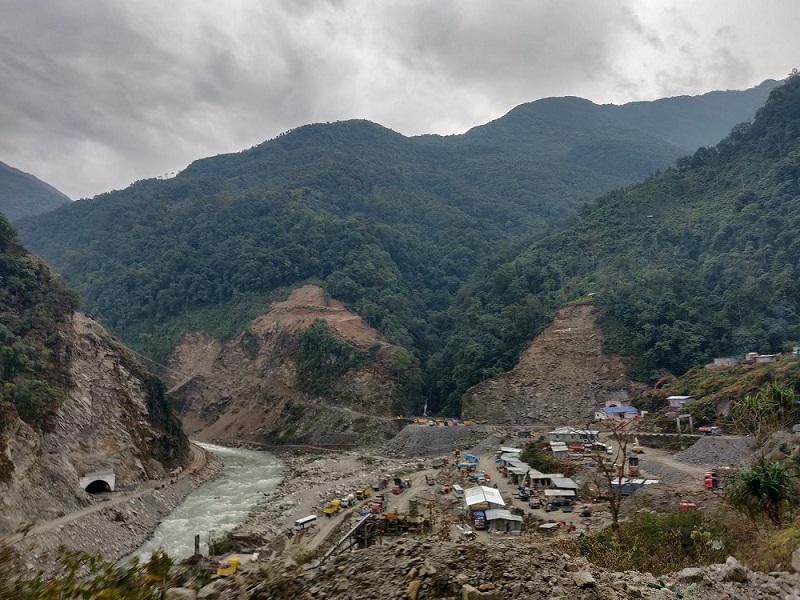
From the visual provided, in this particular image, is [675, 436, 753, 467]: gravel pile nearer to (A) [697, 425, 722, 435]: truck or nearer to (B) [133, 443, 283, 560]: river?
(A) [697, 425, 722, 435]: truck

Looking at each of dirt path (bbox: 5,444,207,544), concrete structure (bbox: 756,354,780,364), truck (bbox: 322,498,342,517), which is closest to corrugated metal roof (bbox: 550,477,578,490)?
truck (bbox: 322,498,342,517)

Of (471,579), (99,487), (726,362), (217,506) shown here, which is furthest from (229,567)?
(726,362)

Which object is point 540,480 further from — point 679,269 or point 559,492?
point 679,269

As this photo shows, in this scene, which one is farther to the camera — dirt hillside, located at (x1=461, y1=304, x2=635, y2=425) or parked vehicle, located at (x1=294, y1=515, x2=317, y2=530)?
dirt hillside, located at (x1=461, y1=304, x2=635, y2=425)

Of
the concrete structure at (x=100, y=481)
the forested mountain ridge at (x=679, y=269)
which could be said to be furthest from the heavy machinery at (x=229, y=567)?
the forested mountain ridge at (x=679, y=269)

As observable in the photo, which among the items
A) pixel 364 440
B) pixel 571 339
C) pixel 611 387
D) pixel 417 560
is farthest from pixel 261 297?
pixel 417 560

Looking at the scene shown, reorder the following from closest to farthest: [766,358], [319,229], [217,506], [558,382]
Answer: [217,506] → [766,358] → [558,382] → [319,229]
